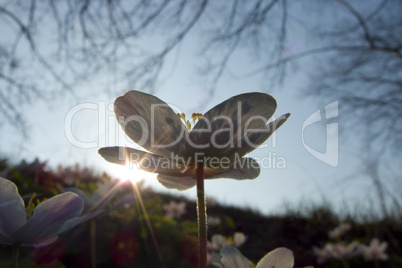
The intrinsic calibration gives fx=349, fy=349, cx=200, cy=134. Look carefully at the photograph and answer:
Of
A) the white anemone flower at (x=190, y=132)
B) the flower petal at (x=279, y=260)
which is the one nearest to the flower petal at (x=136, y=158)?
the white anemone flower at (x=190, y=132)

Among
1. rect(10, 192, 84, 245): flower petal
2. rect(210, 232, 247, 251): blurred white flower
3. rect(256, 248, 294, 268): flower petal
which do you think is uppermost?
rect(10, 192, 84, 245): flower petal

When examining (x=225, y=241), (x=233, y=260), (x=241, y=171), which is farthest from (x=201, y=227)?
(x=225, y=241)

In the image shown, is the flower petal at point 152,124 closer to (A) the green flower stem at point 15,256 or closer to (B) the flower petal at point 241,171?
(B) the flower petal at point 241,171

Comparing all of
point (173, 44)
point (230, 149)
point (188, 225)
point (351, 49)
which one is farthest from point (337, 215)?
point (230, 149)

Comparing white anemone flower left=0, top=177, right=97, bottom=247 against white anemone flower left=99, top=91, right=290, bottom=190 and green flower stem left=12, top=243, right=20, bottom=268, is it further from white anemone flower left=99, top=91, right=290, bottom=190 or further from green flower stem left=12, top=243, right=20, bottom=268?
white anemone flower left=99, top=91, right=290, bottom=190

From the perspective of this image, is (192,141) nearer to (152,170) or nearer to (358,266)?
(152,170)

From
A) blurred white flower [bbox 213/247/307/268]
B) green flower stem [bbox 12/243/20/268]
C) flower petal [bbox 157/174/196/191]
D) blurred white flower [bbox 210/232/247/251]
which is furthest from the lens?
blurred white flower [bbox 210/232/247/251]

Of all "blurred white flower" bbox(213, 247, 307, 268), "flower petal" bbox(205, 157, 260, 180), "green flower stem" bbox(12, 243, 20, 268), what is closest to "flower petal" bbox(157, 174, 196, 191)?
"flower petal" bbox(205, 157, 260, 180)
